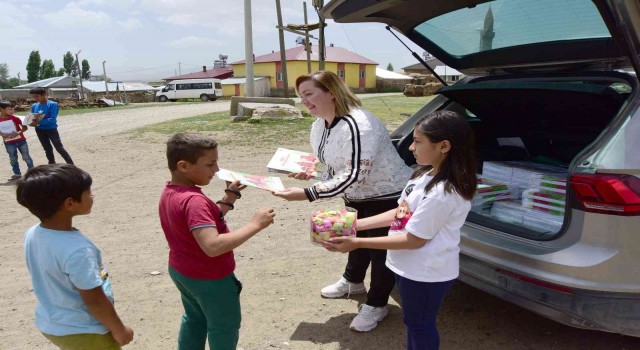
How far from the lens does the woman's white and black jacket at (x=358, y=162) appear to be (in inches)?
106

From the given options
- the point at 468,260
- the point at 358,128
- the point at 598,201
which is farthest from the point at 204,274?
the point at 598,201

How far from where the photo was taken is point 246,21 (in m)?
20.1

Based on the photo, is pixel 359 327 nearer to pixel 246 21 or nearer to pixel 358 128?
pixel 358 128

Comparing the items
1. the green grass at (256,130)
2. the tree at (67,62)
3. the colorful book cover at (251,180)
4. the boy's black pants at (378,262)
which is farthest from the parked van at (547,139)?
the tree at (67,62)

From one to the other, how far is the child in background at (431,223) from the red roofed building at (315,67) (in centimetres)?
4415

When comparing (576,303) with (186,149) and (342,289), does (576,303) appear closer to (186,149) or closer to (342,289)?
(342,289)

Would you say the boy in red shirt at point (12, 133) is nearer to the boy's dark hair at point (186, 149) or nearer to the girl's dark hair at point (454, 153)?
the boy's dark hair at point (186, 149)

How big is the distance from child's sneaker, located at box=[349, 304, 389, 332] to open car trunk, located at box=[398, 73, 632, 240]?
82 cm

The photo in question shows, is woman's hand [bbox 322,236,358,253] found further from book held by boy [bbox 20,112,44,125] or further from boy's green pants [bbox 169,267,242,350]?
book held by boy [bbox 20,112,44,125]

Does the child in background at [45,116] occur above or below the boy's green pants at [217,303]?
above

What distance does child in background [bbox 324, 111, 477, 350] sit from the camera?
2016mm

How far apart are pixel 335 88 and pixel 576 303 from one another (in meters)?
1.63

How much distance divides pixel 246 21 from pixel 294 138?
35.8 feet

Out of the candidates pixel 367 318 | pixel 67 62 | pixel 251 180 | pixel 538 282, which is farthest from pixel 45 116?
pixel 67 62
